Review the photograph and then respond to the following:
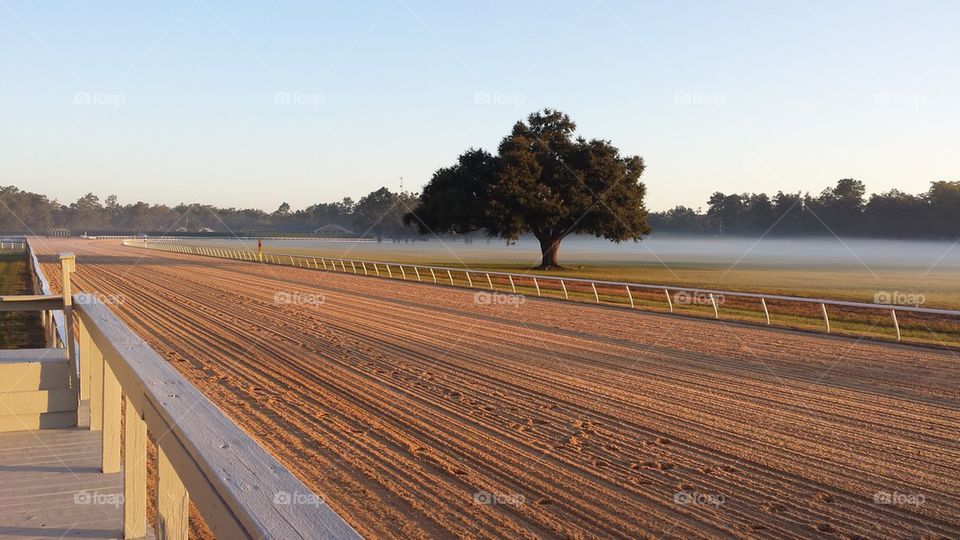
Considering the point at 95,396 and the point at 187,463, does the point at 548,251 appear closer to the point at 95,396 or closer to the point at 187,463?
the point at 95,396

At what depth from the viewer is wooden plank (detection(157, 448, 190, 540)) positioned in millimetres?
2959

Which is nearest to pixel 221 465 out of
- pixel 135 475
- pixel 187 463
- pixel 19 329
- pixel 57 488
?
pixel 187 463

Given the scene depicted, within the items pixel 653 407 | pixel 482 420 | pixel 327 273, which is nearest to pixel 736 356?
pixel 653 407

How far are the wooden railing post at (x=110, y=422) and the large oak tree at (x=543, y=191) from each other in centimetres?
4103

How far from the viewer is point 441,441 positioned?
734 cm

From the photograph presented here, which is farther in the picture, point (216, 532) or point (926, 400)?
point (926, 400)

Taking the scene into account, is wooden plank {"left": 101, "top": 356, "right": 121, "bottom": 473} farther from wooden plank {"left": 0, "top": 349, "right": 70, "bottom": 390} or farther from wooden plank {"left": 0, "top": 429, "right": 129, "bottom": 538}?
wooden plank {"left": 0, "top": 349, "right": 70, "bottom": 390}

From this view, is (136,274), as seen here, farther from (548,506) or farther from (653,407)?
(548,506)

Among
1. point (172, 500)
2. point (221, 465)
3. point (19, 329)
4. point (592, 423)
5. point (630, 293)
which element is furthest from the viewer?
point (630, 293)

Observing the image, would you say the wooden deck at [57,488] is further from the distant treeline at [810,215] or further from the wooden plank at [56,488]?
the distant treeline at [810,215]

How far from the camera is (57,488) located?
4.47 m

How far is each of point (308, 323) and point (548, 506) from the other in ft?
40.4

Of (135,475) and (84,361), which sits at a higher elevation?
(84,361)

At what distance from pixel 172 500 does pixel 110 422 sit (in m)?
1.79
